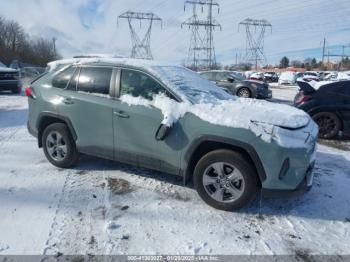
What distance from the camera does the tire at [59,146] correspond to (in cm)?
489

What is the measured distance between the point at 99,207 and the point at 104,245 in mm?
801

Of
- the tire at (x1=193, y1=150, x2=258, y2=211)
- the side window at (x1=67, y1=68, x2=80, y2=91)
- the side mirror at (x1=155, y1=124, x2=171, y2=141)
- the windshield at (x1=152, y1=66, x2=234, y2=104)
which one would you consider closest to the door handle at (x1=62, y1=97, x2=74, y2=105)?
the side window at (x1=67, y1=68, x2=80, y2=91)

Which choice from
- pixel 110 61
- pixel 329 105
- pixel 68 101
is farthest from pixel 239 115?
pixel 329 105

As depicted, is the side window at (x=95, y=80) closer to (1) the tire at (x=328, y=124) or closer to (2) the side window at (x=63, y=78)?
(2) the side window at (x=63, y=78)

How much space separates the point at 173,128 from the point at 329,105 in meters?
5.13

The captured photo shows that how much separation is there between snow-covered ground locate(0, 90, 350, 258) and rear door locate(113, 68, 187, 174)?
1.60ft

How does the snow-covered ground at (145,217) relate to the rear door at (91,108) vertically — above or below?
below

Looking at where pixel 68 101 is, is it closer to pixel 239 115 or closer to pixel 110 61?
pixel 110 61

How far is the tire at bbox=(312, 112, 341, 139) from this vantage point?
7449 mm

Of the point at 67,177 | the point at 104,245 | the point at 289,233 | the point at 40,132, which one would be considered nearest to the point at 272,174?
the point at 289,233

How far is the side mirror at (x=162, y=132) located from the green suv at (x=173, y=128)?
13 millimetres

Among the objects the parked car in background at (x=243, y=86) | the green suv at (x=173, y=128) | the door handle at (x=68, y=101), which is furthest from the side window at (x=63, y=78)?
the parked car in background at (x=243, y=86)

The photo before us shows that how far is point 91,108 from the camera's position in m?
4.56

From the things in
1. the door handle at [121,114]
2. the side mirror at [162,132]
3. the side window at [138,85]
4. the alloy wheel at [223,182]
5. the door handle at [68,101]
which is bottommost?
the alloy wheel at [223,182]
